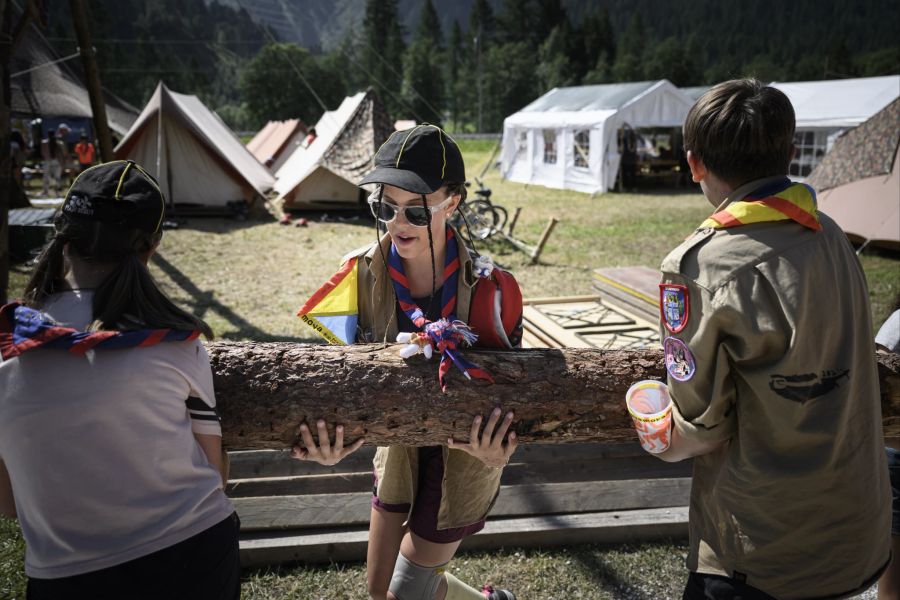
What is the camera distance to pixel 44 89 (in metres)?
17.9

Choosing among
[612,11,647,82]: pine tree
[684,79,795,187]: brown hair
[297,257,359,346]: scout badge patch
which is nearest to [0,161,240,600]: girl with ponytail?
[297,257,359,346]: scout badge patch

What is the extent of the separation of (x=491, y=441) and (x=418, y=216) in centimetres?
79

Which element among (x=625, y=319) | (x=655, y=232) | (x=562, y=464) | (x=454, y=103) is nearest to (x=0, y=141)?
(x=562, y=464)

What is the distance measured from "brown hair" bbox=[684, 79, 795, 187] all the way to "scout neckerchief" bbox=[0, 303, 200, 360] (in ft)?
4.68

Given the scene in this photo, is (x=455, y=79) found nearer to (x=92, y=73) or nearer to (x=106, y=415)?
(x=92, y=73)

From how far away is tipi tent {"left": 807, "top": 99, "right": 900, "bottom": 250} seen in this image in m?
9.09

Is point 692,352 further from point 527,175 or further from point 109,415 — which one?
point 527,175

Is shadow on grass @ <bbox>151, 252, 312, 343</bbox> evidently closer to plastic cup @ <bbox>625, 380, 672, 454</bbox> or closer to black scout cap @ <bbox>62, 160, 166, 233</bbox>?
black scout cap @ <bbox>62, 160, 166, 233</bbox>

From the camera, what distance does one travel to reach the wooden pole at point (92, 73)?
7043 millimetres

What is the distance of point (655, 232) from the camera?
1266 cm

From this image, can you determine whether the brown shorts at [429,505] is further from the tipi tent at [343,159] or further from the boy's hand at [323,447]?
the tipi tent at [343,159]

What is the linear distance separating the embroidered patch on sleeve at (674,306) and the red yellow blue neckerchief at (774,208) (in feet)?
0.58

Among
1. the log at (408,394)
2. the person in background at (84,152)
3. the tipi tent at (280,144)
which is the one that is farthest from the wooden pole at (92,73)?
the tipi tent at (280,144)

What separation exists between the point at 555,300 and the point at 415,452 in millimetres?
4271
